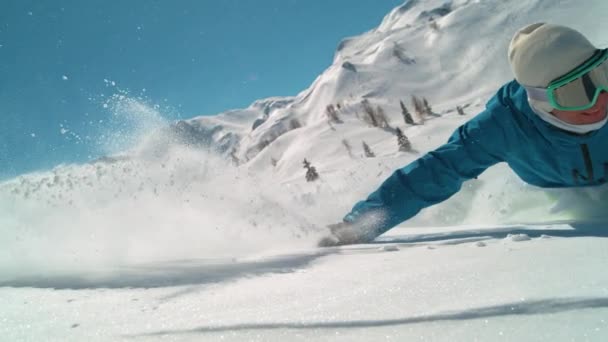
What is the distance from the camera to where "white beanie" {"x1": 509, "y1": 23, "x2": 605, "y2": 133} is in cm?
153

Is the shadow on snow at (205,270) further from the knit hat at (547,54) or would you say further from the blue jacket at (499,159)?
the knit hat at (547,54)

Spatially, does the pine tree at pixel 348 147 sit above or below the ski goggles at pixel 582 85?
above

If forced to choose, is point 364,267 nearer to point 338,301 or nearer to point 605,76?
point 338,301

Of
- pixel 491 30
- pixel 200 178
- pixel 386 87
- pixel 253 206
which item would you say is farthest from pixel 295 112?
pixel 253 206

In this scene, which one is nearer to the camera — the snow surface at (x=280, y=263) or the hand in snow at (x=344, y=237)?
the snow surface at (x=280, y=263)

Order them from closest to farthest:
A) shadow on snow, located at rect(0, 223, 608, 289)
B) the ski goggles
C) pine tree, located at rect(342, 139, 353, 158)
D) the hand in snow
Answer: shadow on snow, located at rect(0, 223, 608, 289)
the ski goggles
the hand in snow
pine tree, located at rect(342, 139, 353, 158)

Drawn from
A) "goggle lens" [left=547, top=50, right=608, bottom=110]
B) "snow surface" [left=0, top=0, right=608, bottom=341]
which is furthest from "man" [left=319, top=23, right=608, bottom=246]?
"snow surface" [left=0, top=0, right=608, bottom=341]

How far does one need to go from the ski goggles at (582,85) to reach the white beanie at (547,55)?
0.03 meters

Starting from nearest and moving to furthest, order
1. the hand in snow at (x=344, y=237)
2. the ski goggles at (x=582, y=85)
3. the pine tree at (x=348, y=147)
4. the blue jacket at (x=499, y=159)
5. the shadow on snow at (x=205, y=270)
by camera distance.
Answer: the shadow on snow at (x=205, y=270), the ski goggles at (x=582, y=85), the blue jacket at (x=499, y=159), the hand in snow at (x=344, y=237), the pine tree at (x=348, y=147)

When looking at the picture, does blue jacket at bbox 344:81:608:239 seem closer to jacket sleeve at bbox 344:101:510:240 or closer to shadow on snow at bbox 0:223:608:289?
jacket sleeve at bbox 344:101:510:240

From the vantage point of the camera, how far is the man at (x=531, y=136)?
154 centimetres

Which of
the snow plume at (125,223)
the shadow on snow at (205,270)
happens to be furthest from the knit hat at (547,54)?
the snow plume at (125,223)

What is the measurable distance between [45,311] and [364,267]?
0.97 m

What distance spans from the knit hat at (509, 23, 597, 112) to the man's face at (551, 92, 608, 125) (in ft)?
0.23
